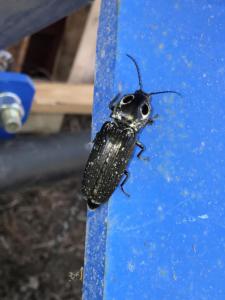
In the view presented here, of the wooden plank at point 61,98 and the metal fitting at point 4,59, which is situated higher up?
the metal fitting at point 4,59

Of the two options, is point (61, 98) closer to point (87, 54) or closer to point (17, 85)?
point (87, 54)

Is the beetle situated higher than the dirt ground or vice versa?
the beetle

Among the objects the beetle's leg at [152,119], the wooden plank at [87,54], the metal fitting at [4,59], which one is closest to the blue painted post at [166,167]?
the beetle's leg at [152,119]

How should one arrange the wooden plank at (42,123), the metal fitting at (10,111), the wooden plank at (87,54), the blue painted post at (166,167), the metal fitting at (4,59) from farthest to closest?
1. the wooden plank at (42,123)
2. the wooden plank at (87,54)
3. the metal fitting at (4,59)
4. the metal fitting at (10,111)
5. the blue painted post at (166,167)

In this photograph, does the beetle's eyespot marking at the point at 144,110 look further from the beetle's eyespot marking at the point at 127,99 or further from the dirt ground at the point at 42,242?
the dirt ground at the point at 42,242

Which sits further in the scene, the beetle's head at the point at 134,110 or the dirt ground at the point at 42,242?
the dirt ground at the point at 42,242

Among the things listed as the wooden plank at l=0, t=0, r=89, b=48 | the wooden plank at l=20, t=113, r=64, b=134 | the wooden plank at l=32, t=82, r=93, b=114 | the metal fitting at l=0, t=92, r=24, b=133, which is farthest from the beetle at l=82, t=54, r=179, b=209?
the wooden plank at l=20, t=113, r=64, b=134

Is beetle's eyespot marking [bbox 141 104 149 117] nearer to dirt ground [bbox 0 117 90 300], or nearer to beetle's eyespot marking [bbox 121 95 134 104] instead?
beetle's eyespot marking [bbox 121 95 134 104]
